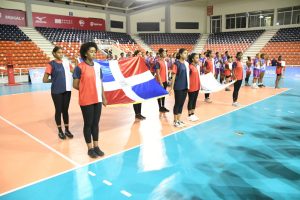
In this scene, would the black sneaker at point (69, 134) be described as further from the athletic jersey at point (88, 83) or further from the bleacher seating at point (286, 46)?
the bleacher seating at point (286, 46)

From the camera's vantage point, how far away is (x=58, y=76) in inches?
168

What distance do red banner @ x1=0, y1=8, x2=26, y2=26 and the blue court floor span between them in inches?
751

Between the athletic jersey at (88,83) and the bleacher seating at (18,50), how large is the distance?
1243cm

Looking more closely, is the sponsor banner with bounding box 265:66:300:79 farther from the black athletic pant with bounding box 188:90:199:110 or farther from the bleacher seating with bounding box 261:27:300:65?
the black athletic pant with bounding box 188:90:199:110

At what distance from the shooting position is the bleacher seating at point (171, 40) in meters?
25.8

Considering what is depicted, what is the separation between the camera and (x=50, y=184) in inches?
119

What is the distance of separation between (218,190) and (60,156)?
236 cm

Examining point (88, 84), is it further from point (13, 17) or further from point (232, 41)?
point (232, 41)

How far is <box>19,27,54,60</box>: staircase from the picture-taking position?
60.7ft

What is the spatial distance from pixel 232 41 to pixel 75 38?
1461cm

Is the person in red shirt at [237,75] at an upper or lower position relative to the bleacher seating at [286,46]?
lower

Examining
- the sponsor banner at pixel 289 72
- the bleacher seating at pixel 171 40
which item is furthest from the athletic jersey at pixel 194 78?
the bleacher seating at pixel 171 40

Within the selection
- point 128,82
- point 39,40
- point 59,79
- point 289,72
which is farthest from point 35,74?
point 289,72

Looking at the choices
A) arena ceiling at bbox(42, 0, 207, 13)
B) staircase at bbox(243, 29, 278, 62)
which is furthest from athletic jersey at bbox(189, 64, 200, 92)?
arena ceiling at bbox(42, 0, 207, 13)
